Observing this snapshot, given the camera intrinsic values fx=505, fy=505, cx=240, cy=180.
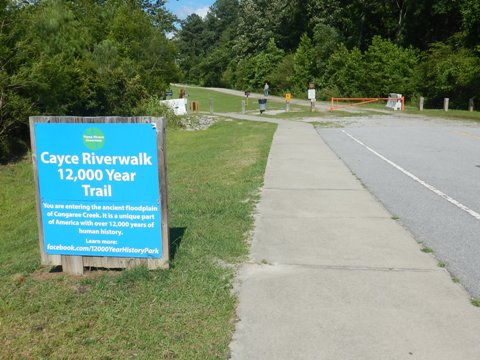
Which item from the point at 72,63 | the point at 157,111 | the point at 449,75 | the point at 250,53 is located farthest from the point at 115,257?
the point at 250,53

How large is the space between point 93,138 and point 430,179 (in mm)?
7196

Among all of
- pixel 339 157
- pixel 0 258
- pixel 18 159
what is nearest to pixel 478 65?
pixel 339 157

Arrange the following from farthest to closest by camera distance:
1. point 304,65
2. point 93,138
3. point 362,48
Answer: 1. point 304,65
2. point 362,48
3. point 93,138

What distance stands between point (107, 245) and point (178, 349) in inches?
68.9

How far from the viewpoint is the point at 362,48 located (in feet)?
172

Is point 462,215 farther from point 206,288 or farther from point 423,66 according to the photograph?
point 423,66

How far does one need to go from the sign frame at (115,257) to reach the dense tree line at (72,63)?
15.4m

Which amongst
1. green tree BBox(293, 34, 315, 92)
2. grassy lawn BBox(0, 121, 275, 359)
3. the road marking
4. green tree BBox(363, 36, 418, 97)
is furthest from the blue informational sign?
green tree BBox(293, 34, 315, 92)

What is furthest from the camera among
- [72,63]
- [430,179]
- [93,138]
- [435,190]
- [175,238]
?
[72,63]

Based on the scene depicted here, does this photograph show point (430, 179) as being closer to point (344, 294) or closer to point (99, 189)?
point (344, 294)

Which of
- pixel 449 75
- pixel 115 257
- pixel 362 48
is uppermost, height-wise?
pixel 362 48

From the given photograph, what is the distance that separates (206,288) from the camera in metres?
4.50

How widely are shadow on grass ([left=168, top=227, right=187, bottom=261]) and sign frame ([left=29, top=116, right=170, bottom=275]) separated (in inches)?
16.4

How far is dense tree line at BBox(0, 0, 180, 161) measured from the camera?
63.5 ft
